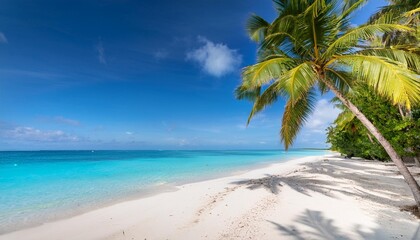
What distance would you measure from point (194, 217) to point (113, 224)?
6.64ft

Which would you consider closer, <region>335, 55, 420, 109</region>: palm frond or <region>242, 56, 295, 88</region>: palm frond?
<region>335, 55, 420, 109</region>: palm frond

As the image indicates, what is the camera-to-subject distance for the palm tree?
4689 mm

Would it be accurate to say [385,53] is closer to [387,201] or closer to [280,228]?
[387,201]

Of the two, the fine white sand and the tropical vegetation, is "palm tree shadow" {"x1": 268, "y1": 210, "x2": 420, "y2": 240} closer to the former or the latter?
the fine white sand

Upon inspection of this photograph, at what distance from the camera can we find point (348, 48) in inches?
242

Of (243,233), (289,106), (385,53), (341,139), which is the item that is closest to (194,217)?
(243,233)

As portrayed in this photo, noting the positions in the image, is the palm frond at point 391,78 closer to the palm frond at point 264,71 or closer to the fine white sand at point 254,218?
the palm frond at point 264,71

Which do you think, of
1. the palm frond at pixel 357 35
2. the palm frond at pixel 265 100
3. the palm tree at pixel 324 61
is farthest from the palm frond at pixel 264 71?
the palm frond at pixel 265 100

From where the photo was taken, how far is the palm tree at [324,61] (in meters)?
4.69

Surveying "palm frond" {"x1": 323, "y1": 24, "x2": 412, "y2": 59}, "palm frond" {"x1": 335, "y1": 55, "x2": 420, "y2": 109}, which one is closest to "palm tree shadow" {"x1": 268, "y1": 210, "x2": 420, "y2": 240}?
"palm frond" {"x1": 335, "y1": 55, "x2": 420, "y2": 109}

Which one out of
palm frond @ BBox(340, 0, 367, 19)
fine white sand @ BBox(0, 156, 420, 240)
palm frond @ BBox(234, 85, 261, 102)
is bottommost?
fine white sand @ BBox(0, 156, 420, 240)

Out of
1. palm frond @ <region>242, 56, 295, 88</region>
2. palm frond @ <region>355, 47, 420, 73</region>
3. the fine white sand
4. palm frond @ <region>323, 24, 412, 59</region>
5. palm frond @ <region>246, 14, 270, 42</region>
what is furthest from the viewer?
palm frond @ <region>246, 14, 270, 42</region>

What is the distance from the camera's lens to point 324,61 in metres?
A: 6.02

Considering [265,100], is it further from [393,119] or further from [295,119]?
[393,119]
